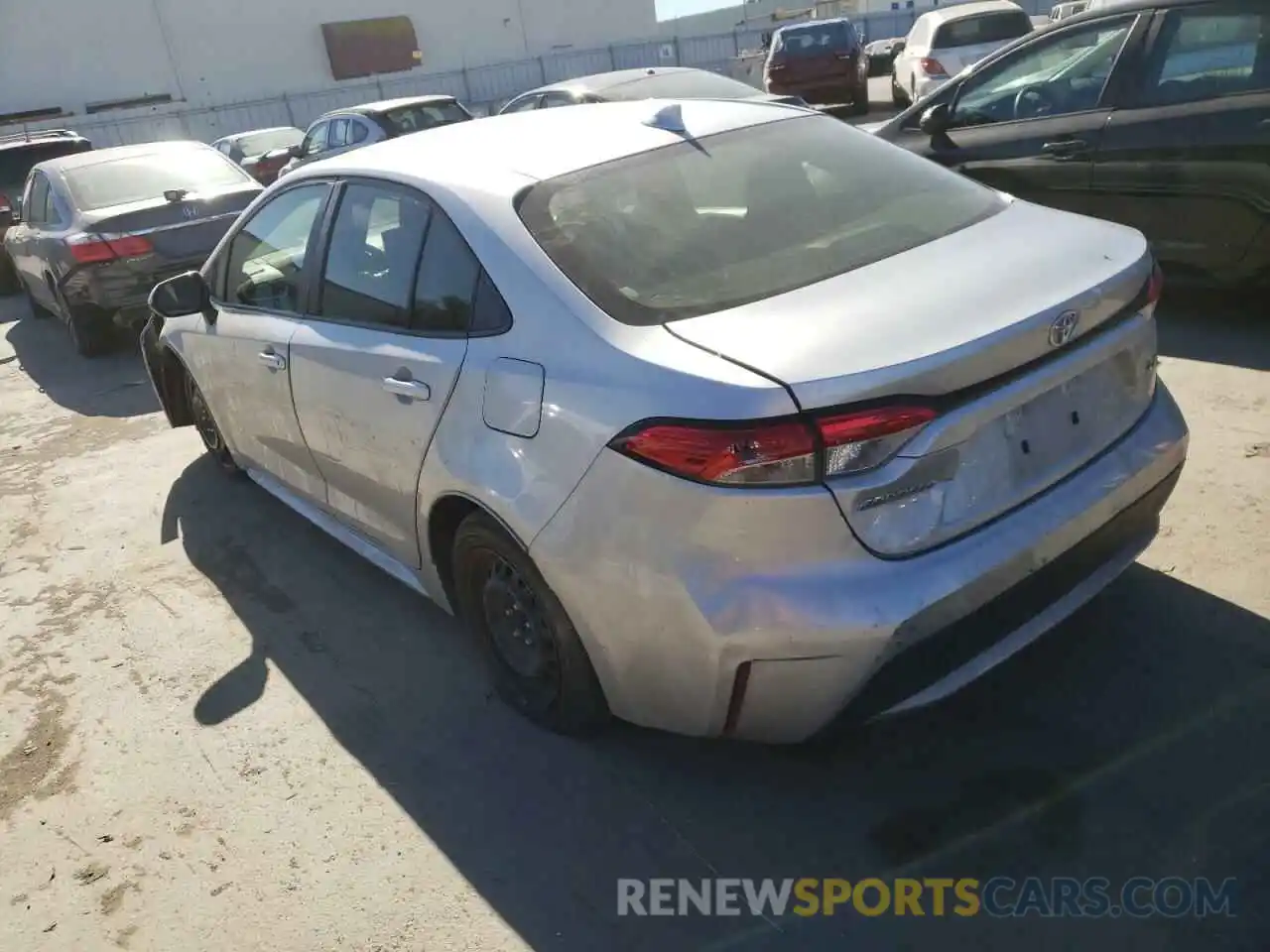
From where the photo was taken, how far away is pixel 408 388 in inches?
113

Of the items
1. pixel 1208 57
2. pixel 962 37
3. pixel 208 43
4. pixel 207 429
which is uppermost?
pixel 208 43

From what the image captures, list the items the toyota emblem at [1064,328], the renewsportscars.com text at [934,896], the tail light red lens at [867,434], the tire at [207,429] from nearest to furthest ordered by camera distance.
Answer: the tail light red lens at [867,434] < the renewsportscars.com text at [934,896] < the toyota emblem at [1064,328] < the tire at [207,429]

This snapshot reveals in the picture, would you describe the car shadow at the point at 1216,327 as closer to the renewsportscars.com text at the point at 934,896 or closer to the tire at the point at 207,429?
the renewsportscars.com text at the point at 934,896

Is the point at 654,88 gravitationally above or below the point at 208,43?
below

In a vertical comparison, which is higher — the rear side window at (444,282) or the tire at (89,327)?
the rear side window at (444,282)

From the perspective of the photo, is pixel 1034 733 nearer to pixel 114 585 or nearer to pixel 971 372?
pixel 971 372

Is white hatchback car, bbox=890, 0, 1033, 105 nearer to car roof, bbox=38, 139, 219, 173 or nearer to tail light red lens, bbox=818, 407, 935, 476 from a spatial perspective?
car roof, bbox=38, 139, 219, 173

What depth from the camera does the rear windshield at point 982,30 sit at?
13445 mm

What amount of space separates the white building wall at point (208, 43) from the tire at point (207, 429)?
96.1 ft

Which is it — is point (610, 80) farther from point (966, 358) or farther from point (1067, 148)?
point (966, 358)

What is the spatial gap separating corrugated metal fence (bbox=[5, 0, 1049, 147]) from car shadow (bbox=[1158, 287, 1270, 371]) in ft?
83.6

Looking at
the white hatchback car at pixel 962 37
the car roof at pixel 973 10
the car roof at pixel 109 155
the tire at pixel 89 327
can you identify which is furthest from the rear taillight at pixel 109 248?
the car roof at pixel 973 10

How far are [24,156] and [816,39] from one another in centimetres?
1189

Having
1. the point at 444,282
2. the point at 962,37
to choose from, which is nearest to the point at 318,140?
the point at 962,37
